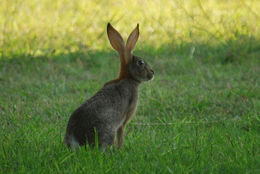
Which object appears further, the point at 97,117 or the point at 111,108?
the point at 111,108

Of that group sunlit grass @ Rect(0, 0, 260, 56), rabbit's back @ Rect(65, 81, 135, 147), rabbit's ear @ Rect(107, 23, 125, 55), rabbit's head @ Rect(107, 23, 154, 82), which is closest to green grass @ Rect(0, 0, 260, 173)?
sunlit grass @ Rect(0, 0, 260, 56)

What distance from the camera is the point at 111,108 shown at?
3.64 meters

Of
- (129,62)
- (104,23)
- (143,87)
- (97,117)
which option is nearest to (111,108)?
(97,117)

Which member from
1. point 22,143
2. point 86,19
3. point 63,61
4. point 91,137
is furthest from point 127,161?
point 86,19

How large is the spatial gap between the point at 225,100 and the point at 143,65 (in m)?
1.51

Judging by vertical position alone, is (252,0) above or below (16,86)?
above

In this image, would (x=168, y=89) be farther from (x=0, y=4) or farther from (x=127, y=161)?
(x=0, y=4)

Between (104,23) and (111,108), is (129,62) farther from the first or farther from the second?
(104,23)

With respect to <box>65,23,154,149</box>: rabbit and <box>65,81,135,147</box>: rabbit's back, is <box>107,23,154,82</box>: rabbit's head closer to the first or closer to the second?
<box>65,23,154,149</box>: rabbit

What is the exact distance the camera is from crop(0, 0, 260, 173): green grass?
3.34m

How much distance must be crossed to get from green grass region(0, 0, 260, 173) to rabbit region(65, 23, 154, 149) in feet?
0.35

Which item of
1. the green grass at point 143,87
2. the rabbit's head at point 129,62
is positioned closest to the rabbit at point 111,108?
the rabbit's head at point 129,62

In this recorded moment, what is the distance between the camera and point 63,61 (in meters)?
7.27

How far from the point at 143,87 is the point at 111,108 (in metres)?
2.10
